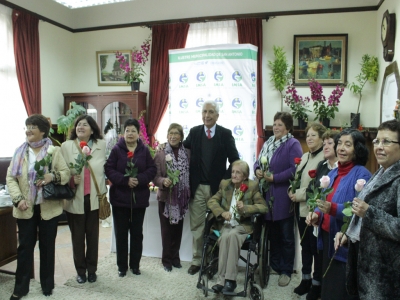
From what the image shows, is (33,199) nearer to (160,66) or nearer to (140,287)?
(140,287)

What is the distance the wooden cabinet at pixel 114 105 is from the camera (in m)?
6.16

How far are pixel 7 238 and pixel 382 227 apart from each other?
2974 mm

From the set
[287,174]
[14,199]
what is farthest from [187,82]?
[14,199]

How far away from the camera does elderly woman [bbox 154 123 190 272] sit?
337cm

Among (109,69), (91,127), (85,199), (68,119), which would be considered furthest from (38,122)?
(109,69)

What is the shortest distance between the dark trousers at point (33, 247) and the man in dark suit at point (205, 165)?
1210 millimetres

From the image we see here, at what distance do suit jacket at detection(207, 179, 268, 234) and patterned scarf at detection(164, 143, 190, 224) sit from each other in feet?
1.14

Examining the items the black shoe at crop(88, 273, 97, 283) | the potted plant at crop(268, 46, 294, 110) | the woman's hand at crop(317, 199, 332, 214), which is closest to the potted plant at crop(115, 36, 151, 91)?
the potted plant at crop(268, 46, 294, 110)

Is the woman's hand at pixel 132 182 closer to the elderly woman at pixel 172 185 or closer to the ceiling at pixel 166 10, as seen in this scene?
the elderly woman at pixel 172 185

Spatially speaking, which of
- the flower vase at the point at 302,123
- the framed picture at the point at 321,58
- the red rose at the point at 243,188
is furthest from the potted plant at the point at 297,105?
the red rose at the point at 243,188

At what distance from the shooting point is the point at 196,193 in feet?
11.1

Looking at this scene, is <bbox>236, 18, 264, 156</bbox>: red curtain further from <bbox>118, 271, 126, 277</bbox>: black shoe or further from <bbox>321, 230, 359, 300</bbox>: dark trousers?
<bbox>321, 230, 359, 300</bbox>: dark trousers

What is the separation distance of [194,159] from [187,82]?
2.37 metres

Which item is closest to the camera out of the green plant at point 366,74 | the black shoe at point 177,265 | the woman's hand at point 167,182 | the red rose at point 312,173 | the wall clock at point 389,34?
the red rose at point 312,173
